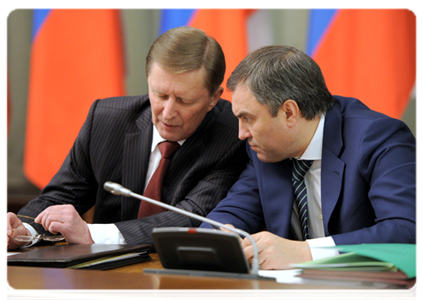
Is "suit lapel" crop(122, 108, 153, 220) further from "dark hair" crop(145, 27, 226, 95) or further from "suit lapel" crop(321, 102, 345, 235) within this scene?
"suit lapel" crop(321, 102, 345, 235)

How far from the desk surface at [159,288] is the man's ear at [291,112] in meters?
0.80

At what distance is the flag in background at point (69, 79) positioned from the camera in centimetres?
281

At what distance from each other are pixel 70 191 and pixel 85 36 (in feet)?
3.93

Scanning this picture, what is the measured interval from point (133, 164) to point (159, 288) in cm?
113

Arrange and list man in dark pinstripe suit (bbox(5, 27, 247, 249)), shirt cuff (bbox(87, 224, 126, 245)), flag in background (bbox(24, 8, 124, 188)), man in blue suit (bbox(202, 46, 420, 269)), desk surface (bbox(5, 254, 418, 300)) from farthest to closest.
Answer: flag in background (bbox(24, 8, 124, 188)) < man in dark pinstripe suit (bbox(5, 27, 247, 249)) < shirt cuff (bbox(87, 224, 126, 245)) < man in blue suit (bbox(202, 46, 420, 269)) < desk surface (bbox(5, 254, 418, 300))

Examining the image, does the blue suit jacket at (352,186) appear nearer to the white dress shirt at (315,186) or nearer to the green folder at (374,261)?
the white dress shirt at (315,186)

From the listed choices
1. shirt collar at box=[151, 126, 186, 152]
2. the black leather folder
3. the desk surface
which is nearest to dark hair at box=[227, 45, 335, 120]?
shirt collar at box=[151, 126, 186, 152]

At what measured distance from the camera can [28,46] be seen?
2.90 m

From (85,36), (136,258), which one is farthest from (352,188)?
(85,36)

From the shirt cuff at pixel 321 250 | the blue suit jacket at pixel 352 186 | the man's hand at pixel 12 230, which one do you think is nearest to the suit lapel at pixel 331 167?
the blue suit jacket at pixel 352 186

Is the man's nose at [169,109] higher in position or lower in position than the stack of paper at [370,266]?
higher

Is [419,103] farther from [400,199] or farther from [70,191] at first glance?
[70,191]

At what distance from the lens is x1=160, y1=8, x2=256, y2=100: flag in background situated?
2604 millimetres

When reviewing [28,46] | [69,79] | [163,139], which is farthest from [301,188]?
[28,46]
